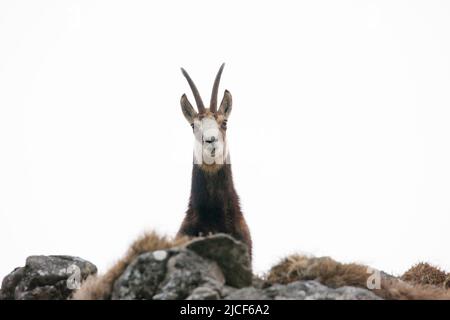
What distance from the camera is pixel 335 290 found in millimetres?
7688

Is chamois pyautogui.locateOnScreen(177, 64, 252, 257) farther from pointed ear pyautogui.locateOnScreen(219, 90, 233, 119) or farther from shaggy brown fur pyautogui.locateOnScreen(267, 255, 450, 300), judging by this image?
shaggy brown fur pyautogui.locateOnScreen(267, 255, 450, 300)

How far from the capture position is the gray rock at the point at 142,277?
7441mm

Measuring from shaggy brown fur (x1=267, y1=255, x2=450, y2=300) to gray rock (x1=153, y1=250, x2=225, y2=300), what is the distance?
117 cm

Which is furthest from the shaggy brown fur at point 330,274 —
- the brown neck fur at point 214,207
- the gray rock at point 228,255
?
the brown neck fur at point 214,207

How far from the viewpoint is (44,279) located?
960cm

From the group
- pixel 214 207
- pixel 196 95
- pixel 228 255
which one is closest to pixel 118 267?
pixel 228 255

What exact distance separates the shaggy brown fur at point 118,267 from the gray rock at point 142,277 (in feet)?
0.65

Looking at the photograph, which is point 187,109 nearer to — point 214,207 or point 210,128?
point 210,128

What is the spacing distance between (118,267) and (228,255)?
1523 mm

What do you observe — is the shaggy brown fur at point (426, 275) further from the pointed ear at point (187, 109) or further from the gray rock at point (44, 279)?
the gray rock at point (44, 279)

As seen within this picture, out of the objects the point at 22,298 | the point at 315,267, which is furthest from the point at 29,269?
the point at 315,267

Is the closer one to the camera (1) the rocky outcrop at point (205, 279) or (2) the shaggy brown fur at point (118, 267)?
(1) the rocky outcrop at point (205, 279)

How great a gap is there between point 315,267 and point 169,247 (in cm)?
211
